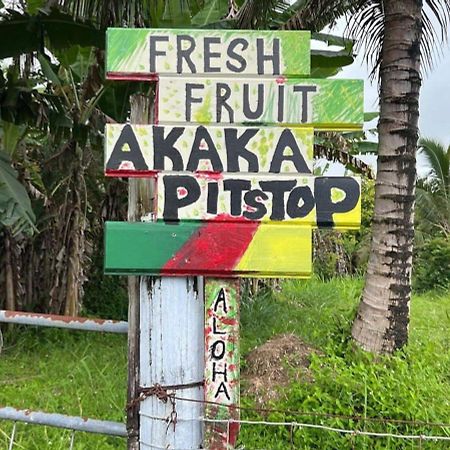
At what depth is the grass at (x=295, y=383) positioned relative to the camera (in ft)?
10.6

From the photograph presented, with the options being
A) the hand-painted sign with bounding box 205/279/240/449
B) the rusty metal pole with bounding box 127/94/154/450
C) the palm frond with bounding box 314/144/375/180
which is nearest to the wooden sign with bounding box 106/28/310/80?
the rusty metal pole with bounding box 127/94/154/450

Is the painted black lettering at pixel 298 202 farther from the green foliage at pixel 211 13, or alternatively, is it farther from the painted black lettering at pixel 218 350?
the green foliage at pixel 211 13

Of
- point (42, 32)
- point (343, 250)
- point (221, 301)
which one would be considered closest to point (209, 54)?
point (221, 301)

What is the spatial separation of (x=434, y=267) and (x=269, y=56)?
363 inches

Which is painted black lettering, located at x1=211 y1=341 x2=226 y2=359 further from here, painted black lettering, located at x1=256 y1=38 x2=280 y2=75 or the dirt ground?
the dirt ground

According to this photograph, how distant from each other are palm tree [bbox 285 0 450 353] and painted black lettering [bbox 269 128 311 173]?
232 centimetres

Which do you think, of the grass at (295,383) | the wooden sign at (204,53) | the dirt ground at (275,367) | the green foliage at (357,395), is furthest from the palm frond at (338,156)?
the wooden sign at (204,53)

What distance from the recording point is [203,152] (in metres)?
1.70

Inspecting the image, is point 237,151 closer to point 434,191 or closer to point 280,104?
point 280,104

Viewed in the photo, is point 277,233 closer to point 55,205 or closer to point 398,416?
point 398,416

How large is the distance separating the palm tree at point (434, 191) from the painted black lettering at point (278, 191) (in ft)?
38.8

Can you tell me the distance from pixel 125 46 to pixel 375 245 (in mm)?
2670

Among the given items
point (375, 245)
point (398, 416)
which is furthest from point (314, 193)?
point (375, 245)

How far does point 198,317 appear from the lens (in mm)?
1719
